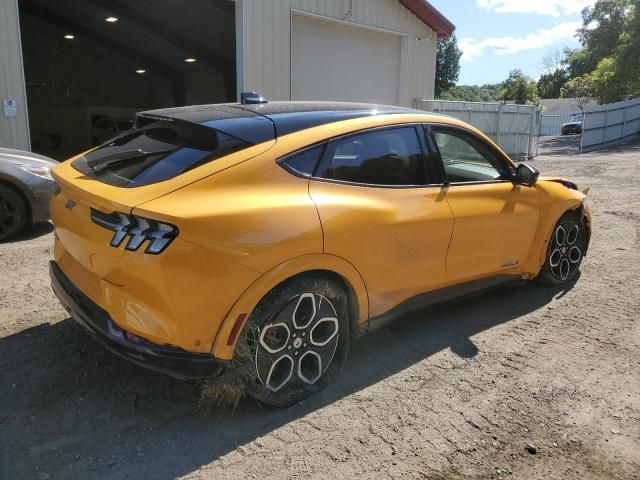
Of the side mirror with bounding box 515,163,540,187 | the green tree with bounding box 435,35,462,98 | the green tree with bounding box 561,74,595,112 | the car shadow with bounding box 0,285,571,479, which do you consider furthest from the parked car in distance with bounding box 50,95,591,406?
the green tree with bounding box 435,35,462,98

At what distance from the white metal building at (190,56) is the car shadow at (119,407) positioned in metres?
6.59

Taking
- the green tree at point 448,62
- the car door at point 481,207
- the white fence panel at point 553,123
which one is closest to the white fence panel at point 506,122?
the car door at point 481,207

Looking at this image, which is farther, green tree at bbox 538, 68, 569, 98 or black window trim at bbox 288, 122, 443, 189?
green tree at bbox 538, 68, 569, 98

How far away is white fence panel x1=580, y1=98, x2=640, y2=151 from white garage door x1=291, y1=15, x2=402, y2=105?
44.0 feet

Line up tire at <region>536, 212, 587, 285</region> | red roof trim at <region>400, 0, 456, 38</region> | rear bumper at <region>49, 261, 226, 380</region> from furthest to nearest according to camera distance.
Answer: red roof trim at <region>400, 0, 456, 38</region> < tire at <region>536, 212, 587, 285</region> < rear bumper at <region>49, 261, 226, 380</region>

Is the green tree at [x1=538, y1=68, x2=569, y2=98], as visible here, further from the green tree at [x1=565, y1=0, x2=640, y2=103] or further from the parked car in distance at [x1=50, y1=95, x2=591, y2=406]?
the parked car in distance at [x1=50, y1=95, x2=591, y2=406]

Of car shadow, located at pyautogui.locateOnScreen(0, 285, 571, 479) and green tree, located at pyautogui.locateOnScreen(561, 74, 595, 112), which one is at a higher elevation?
green tree, located at pyautogui.locateOnScreen(561, 74, 595, 112)

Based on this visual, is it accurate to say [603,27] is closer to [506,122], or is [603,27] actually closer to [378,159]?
[506,122]

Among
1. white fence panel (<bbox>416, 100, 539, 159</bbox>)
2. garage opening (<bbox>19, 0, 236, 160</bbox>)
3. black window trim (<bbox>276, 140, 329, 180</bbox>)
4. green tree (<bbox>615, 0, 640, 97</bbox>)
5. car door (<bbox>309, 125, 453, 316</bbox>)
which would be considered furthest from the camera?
green tree (<bbox>615, 0, 640, 97</bbox>)

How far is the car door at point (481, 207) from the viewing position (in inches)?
154

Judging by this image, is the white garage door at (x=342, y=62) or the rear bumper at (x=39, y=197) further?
the white garage door at (x=342, y=62)

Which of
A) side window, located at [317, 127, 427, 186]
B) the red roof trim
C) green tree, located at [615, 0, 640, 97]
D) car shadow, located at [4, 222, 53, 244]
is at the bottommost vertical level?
car shadow, located at [4, 222, 53, 244]

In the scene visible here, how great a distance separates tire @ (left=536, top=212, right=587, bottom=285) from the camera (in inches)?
195

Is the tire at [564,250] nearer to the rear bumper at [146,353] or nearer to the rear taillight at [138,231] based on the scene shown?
the rear bumper at [146,353]
